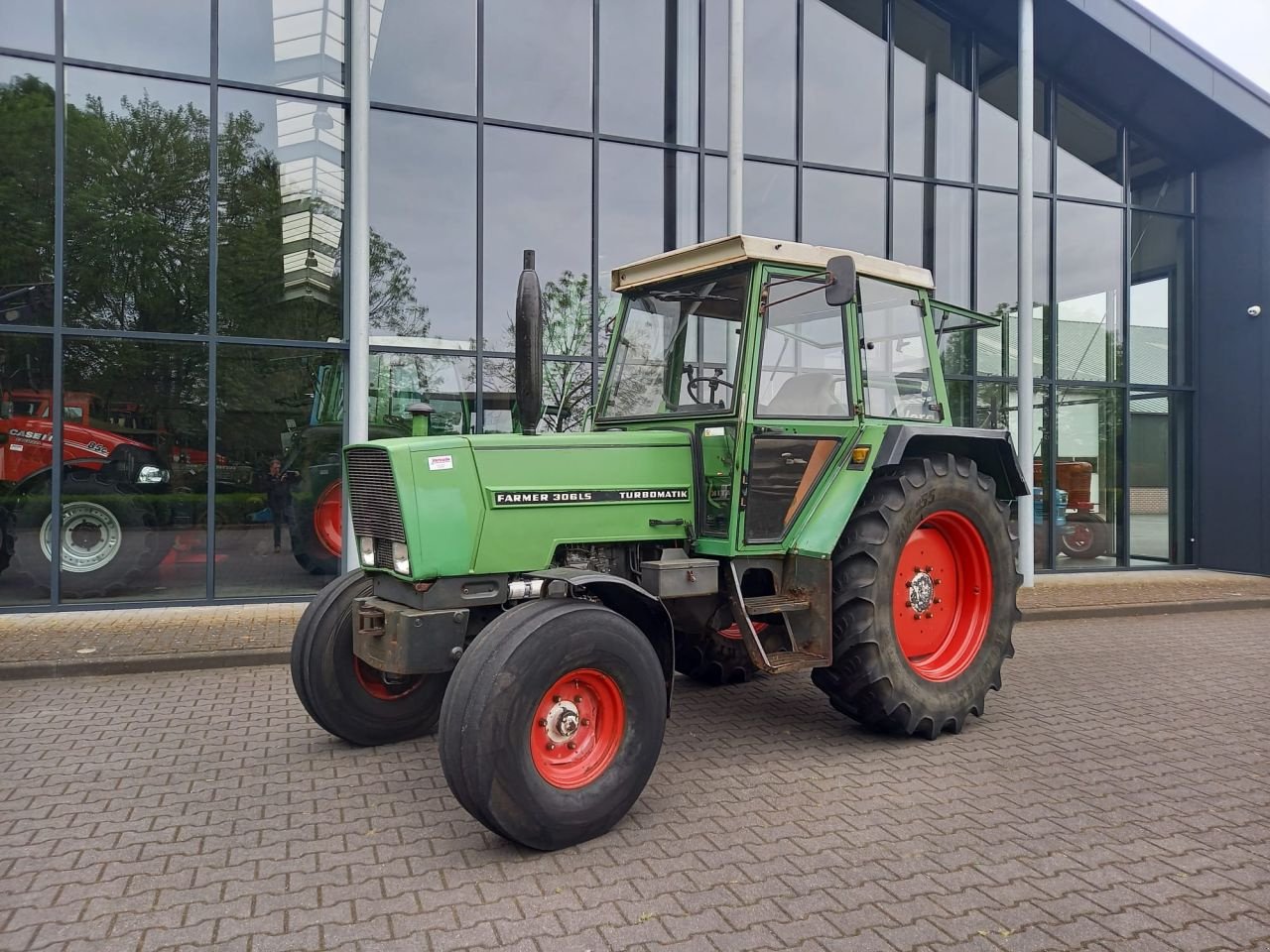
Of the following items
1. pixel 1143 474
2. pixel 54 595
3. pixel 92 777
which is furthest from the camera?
pixel 1143 474

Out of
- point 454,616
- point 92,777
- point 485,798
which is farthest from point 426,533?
point 92,777

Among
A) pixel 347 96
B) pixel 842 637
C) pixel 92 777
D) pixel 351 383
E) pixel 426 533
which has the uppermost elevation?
pixel 347 96

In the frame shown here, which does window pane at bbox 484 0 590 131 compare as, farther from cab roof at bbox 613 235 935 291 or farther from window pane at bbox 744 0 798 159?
cab roof at bbox 613 235 935 291

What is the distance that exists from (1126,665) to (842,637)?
353 centimetres

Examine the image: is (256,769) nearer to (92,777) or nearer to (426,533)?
(92,777)

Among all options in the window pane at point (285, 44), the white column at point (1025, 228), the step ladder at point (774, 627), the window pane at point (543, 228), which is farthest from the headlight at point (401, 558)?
the white column at point (1025, 228)

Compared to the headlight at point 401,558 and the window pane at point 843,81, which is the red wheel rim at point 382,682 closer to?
the headlight at point 401,558

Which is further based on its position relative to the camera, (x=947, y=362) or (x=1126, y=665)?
(x=947, y=362)

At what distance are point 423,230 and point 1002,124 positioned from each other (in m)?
7.79

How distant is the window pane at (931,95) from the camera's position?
11.7 metres

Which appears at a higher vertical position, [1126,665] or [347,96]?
[347,96]

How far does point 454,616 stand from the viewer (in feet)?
13.1

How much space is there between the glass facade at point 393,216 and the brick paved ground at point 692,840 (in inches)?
117

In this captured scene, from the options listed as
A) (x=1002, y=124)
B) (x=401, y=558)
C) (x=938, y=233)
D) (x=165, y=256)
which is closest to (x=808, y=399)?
(x=401, y=558)
